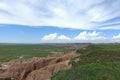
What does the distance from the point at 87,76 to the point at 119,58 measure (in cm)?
1650

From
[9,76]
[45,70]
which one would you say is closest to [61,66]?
[45,70]

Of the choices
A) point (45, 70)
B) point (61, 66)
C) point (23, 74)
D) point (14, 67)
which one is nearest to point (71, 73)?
point (61, 66)

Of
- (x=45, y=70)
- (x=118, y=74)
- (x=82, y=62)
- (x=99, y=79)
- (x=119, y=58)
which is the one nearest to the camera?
(x=99, y=79)

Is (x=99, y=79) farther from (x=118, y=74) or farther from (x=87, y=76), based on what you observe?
(x=118, y=74)

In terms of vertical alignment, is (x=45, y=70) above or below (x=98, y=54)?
below

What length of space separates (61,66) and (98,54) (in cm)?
764

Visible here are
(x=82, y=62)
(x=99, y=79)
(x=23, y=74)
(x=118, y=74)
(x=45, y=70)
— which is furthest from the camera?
(x=23, y=74)

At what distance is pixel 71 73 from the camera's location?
25938 mm

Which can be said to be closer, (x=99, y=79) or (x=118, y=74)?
(x=99, y=79)

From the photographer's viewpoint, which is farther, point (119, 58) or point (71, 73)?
point (119, 58)

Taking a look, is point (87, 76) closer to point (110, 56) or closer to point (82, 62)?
point (82, 62)

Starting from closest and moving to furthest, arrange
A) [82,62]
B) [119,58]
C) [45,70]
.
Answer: [82,62] → [119,58] → [45,70]

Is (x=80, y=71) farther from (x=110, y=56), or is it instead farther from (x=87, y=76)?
(x=110, y=56)

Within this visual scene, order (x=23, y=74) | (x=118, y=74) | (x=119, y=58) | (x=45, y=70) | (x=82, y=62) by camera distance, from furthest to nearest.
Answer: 1. (x=23, y=74)
2. (x=45, y=70)
3. (x=119, y=58)
4. (x=82, y=62)
5. (x=118, y=74)
